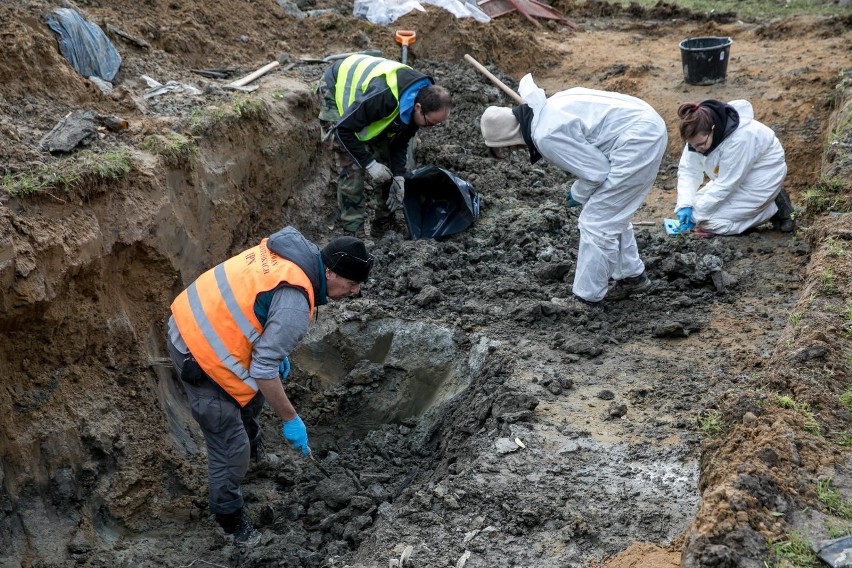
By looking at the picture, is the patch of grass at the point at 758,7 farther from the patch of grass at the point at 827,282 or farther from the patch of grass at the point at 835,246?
the patch of grass at the point at 827,282

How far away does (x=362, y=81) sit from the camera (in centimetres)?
677

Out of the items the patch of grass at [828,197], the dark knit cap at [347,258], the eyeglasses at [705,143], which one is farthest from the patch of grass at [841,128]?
the dark knit cap at [347,258]

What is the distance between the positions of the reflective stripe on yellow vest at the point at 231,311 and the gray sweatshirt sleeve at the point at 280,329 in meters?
0.05

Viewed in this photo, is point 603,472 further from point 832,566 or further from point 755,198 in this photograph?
point 755,198

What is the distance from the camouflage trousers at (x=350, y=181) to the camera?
722cm

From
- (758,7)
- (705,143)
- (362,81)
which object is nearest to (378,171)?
(362,81)

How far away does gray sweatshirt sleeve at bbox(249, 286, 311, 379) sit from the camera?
3836 millimetres

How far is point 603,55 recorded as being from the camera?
1152cm

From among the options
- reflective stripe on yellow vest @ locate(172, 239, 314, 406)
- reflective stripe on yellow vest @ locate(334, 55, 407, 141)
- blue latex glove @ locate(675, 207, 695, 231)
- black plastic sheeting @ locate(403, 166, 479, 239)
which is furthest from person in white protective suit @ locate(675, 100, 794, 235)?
reflective stripe on yellow vest @ locate(172, 239, 314, 406)

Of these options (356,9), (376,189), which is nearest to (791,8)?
(356,9)

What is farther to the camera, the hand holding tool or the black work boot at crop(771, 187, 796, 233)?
the hand holding tool

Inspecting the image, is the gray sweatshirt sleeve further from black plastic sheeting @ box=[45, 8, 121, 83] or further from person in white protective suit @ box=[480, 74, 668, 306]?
black plastic sheeting @ box=[45, 8, 121, 83]

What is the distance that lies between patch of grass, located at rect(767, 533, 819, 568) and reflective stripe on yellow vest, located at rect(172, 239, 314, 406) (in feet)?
7.16

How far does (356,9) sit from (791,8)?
6745 millimetres
